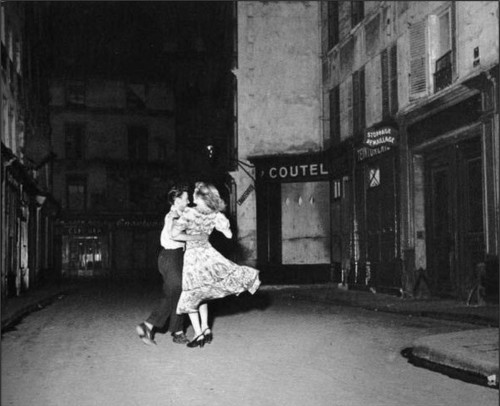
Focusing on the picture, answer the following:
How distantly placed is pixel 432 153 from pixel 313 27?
1059 cm

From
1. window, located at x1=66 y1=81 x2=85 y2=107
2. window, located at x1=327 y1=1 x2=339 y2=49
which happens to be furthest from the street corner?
window, located at x1=66 y1=81 x2=85 y2=107

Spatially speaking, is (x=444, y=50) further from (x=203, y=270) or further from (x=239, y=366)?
(x=239, y=366)

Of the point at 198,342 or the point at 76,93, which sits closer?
the point at 198,342

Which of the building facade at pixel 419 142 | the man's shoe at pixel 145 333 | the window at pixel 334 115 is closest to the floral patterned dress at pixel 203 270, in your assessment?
the man's shoe at pixel 145 333

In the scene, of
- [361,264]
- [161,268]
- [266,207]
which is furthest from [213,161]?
[161,268]

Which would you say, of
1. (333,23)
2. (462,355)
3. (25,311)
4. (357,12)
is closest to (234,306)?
(25,311)

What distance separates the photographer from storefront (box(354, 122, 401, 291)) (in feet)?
53.3

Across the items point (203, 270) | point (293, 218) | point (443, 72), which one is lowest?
point (203, 270)

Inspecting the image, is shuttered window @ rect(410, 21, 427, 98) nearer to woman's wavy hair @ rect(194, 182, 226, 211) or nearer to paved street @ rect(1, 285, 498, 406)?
paved street @ rect(1, 285, 498, 406)

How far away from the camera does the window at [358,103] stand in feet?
60.7

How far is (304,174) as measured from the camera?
23.0m

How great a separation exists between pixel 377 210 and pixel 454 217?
3.66 metres

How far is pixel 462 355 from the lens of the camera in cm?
639

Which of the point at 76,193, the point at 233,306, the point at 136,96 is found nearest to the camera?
the point at 233,306
